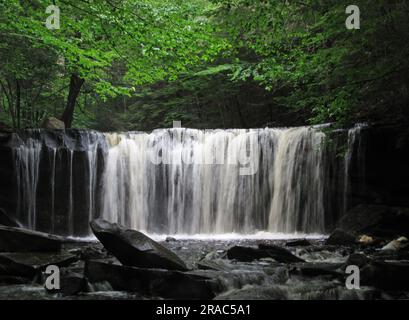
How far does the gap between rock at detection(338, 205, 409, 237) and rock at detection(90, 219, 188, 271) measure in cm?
686

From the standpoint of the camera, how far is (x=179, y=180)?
56.1 ft

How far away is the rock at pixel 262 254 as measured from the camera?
30.3 ft

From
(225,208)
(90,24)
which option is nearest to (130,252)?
(90,24)

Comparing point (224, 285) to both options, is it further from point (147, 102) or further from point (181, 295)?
point (147, 102)

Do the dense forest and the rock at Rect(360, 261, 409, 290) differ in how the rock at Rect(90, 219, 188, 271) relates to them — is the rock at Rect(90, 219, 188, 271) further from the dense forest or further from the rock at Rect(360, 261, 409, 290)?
the dense forest

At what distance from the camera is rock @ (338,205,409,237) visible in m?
12.3

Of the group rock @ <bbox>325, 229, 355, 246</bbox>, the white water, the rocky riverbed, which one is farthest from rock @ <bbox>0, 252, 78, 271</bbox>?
the white water

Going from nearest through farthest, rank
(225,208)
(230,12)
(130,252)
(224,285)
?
(224,285) < (130,252) < (230,12) < (225,208)

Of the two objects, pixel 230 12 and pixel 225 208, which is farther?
pixel 225 208

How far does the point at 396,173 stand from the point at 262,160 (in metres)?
4.69

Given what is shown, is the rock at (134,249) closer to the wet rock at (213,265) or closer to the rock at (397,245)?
the wet rock at (213,265)

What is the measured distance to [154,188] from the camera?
56.1 feet

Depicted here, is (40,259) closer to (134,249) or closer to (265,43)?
(134,249)

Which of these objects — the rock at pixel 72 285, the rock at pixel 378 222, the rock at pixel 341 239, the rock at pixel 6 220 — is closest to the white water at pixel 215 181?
the rock at pixel 378 222
